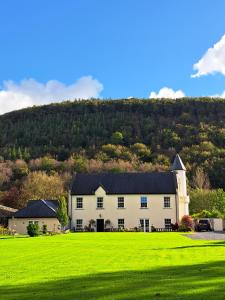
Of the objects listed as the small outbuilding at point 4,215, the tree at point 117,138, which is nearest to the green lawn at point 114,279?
the small outbuilding at point 4,215

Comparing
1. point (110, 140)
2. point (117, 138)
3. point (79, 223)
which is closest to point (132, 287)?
point (79, 223)

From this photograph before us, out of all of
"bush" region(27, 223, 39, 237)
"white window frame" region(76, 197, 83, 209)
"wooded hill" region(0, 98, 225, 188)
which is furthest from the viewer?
"wooded hill" region(0, 98, 225, 188)

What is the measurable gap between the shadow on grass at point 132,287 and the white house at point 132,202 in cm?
4688

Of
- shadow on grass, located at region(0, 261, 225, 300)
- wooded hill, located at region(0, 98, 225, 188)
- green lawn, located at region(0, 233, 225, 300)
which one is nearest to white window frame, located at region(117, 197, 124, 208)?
wooded hill, located at region(0, 98, 225, 188)

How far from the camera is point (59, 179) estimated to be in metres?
82.2

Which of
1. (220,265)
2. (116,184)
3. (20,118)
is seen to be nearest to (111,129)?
(20,118)

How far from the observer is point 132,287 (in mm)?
11008

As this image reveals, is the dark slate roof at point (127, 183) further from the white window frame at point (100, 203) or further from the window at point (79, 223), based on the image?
the window at point (79, 223)

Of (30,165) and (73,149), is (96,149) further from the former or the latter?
(30,165)

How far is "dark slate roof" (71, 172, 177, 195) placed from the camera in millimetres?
61344

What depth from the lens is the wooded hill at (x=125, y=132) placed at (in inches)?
3765

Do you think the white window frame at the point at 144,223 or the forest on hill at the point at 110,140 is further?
the forest on hill at the point at 110,140

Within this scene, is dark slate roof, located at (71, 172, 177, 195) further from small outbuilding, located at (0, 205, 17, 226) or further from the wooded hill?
the wooded hill

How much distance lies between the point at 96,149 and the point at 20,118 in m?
32.0
